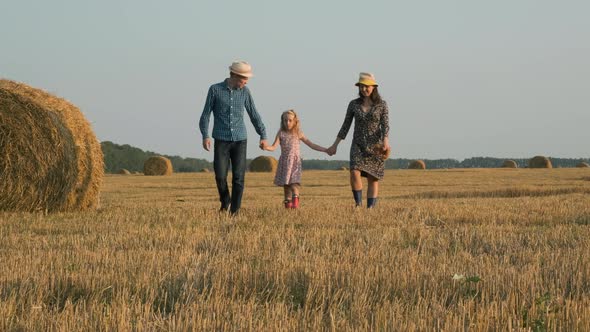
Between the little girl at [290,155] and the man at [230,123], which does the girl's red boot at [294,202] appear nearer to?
the little girl at [290,155]

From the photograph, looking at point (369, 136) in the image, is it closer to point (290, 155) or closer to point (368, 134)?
point (368, 134)

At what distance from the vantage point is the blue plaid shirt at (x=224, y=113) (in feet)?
30.8

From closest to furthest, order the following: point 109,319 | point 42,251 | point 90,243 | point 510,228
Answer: point 109,319 → point 42,251 → point 90,243 → point 510,228

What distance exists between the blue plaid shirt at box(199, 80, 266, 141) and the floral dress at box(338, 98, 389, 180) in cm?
175

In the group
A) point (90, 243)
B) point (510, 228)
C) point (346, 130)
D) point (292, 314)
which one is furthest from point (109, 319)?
point (346, 130)

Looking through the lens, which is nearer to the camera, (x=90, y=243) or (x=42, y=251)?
(x=42, y=251)

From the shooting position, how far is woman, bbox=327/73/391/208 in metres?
9.99

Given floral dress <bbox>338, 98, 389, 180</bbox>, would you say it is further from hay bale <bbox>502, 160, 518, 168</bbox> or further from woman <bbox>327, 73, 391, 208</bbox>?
hay bale <bbox>502, 160, 518, 168</bbox>

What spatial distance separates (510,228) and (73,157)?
713 cm

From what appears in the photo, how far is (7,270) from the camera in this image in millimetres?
4227

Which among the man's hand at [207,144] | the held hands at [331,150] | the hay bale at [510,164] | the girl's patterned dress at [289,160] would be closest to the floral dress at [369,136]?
the held hands at [331,150]

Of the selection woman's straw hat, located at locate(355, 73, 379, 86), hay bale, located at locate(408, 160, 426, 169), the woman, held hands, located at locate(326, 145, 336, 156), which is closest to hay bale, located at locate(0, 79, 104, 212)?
held hands, located at locate(326, 145, 336, 156)

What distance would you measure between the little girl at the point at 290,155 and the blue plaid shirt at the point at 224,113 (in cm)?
110

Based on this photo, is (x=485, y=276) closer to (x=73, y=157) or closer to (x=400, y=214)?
(x=400, y=214)
